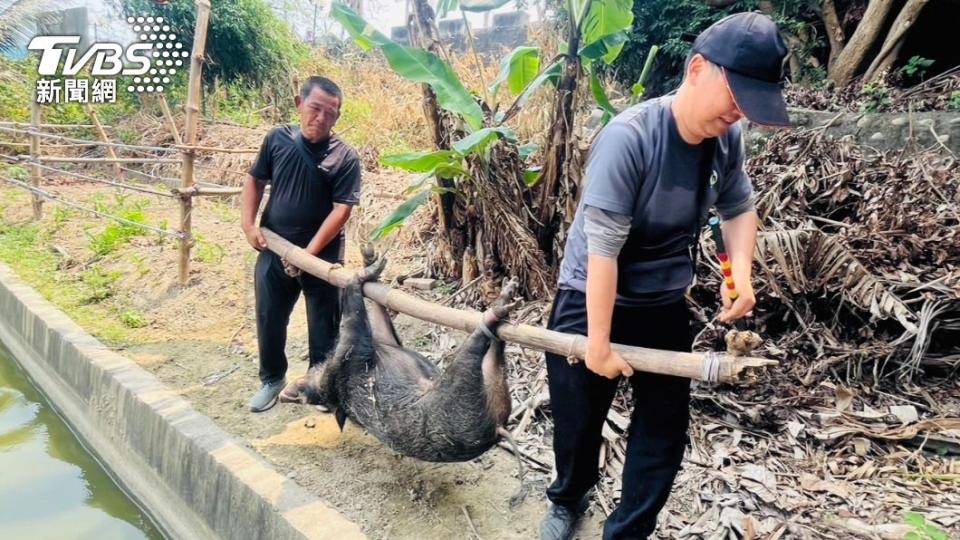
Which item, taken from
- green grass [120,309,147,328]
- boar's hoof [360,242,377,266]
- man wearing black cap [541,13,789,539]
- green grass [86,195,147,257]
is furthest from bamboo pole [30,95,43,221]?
man wearing black cap [541,13,789,539]

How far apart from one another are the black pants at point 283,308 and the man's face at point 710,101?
8.01ft

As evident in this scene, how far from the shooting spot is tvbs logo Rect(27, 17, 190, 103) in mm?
8586

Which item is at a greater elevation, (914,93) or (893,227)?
(914,93)

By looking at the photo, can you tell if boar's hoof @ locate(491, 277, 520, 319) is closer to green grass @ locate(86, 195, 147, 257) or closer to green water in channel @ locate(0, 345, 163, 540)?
green water in channel @ locate(0, 345, 163, 540)

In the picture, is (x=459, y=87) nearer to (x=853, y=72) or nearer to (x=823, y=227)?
(x=823, y=227)

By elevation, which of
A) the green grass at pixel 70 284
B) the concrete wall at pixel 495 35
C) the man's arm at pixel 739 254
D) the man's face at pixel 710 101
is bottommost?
the green grass at pixel 70 284

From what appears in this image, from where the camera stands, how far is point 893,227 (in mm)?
3363

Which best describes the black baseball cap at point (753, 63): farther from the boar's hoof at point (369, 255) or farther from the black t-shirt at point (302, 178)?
the black t-shirt at point (302, 178)

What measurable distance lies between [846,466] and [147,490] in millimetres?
3791

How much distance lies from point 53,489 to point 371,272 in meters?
2.74

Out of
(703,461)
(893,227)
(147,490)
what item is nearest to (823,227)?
(893,227)

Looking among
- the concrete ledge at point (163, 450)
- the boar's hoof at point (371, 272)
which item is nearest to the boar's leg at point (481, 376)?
the boar's hoof at point (371, 272)

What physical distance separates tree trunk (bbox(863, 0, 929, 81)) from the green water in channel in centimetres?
756

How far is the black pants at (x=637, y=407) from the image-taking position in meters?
2.10
